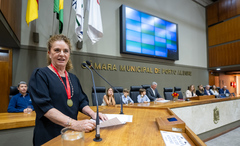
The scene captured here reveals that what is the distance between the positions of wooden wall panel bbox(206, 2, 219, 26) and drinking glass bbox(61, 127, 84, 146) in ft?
32.6

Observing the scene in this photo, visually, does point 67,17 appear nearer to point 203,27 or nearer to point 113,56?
point 113,56

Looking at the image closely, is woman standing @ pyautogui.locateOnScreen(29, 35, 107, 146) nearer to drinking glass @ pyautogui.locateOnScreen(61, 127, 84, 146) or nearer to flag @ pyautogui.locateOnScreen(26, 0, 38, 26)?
drinking glass @ pyautogui.locateOnScreen(61, 127, 84, 146)

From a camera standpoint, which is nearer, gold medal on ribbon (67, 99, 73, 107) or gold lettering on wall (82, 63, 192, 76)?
gold medal on ribbon (67, 99, 73, 107)

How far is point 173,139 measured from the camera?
76 centimetres

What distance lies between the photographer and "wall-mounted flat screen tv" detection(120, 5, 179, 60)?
525 centimetres

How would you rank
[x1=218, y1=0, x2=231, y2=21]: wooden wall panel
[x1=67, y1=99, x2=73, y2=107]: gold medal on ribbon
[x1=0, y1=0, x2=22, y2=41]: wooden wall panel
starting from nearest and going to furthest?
[x1=67, y1=99, x2=73, y2=107]: gold medal on ribbon < [x1=0, y1=0, x2=22, y2=41]: wooden wall panel < [x1=218, y1=0, x2=231, y2=21]: wooden wall panel

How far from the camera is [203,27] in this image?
8508mm

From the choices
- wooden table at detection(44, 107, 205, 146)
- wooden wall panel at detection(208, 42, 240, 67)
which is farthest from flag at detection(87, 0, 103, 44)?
wooden wall panel at detection(208, 42, 240, 67)

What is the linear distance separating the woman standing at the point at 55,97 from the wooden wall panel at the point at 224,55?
868 cm

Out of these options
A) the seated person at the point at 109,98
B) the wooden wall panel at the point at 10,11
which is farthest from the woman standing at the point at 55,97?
the seated person at the point at 109,98

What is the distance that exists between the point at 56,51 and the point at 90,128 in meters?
0.58

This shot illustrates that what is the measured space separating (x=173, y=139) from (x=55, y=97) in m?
0.75

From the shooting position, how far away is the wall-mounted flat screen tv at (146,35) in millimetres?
5254

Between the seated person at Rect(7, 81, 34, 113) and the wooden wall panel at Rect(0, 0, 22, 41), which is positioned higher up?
the wooden wall panel at Rect(0, 0, 22, 41)
